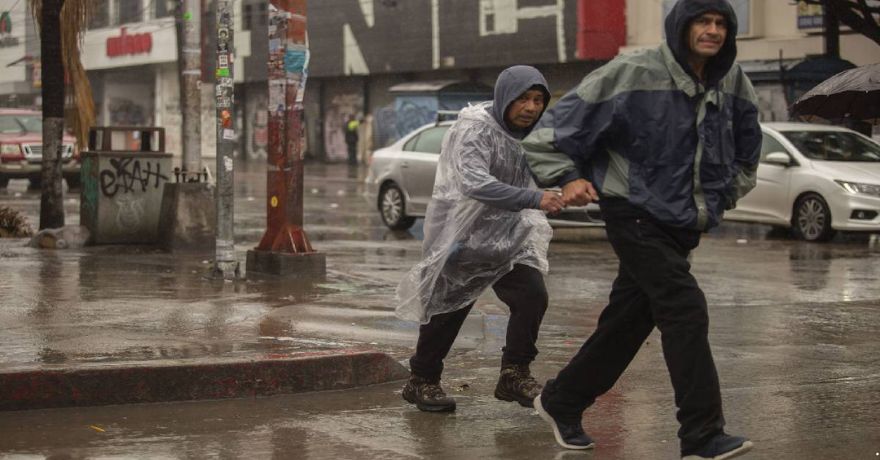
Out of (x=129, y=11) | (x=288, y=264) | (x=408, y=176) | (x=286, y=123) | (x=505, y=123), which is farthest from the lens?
(x=129, y=11)

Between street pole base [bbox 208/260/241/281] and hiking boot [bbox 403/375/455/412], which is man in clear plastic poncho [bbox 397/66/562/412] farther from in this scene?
street pole base [bbox 208/260/241/281]

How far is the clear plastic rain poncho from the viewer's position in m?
6.95

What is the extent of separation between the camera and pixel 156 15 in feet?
196

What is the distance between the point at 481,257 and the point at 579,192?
1478 mm

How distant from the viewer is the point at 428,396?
A: 23.1ft

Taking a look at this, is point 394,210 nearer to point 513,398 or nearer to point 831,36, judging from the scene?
point 831,36

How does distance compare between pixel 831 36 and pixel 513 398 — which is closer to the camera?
pixel 513 398

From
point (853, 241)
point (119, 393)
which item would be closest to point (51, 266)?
point (119, 393)

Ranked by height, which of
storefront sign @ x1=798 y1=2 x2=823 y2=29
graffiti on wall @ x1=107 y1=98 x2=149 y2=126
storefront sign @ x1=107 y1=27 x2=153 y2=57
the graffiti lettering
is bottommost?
the graffiti lettering

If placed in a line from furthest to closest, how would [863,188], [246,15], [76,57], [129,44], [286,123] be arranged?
[129,44] < [246,15] < [863,188] < [76,57] < [286,123]

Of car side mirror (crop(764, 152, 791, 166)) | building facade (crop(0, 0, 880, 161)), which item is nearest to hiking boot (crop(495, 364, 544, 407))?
car side mirror (crop(764, 152, 791, 166))

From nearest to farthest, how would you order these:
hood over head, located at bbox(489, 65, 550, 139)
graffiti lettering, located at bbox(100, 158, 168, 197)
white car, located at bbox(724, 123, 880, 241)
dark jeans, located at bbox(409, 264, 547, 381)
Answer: hood over head, located at bbox(489, 65, 550, 139) → dark jeans, located at bbox(409, 264, 547, 381) → graffiti lettering, located at bbox(100, 158, 168, 197) → white car, located at bbox(724, 123, 880, 241)

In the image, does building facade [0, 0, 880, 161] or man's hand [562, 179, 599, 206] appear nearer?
man's hand [562, 179, 599, 206]

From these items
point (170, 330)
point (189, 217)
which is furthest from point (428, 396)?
point (189, 217)
